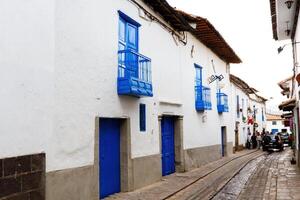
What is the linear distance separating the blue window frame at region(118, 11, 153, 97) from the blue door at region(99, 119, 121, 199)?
0.96 meters

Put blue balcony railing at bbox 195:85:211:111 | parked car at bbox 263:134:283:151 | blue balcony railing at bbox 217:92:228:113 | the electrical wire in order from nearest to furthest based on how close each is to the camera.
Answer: the electrical wire → blue balcony railing at bbox 195:85:211:111 → blue balcony railing at bbox 217:92:228:113 → parked car at bbox 263:134:283:151

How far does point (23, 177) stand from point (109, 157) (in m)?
3.91

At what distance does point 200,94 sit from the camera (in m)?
18.2

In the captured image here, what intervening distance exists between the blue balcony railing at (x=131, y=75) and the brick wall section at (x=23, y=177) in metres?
3.61

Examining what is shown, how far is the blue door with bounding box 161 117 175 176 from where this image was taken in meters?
14.3

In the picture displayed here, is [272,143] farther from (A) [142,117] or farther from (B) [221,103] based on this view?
(A) [142,117]

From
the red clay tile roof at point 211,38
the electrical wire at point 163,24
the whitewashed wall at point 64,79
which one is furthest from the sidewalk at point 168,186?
the red clay tile roof at point 211,38

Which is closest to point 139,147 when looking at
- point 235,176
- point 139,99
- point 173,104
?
point 139,99

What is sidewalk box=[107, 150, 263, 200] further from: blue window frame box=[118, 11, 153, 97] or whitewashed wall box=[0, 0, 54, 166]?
whitewashed wall box=[0, 0, 54, 166]

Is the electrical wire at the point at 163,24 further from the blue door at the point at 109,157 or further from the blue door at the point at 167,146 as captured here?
the blue door at the point at 109,157

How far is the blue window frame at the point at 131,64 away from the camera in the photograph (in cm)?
1031

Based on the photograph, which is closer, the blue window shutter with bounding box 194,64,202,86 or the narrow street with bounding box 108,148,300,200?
the narrow street with bounding box 108,148,300,200

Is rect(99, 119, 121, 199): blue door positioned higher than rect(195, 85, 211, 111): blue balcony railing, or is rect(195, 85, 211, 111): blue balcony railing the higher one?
rect(195, 85, 211, 111): blue balcony railing

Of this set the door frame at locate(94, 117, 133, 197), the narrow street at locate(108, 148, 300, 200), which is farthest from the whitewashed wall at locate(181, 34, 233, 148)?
the door frame at locate(94, 117, 133, 197)
